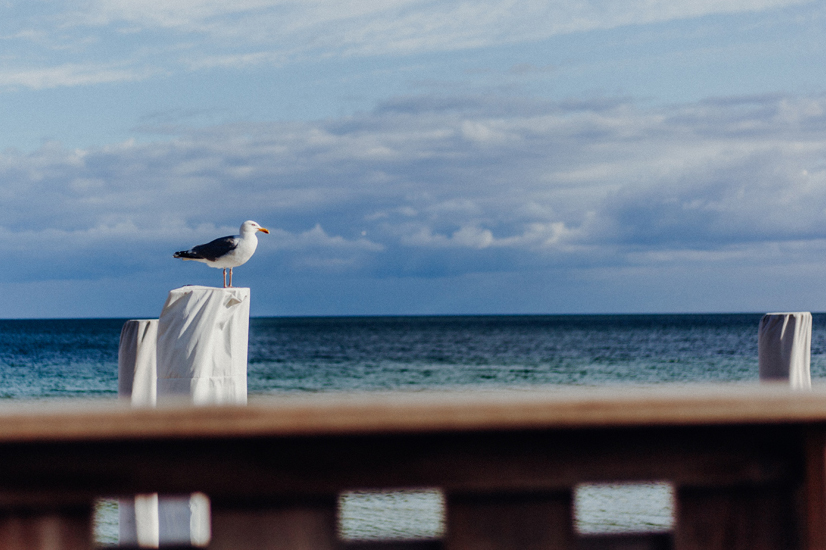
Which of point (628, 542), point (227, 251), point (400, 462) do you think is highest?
point (227, 251)

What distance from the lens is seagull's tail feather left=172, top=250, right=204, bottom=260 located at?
21.7 feet

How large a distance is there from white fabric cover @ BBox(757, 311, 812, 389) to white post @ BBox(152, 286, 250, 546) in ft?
15.5

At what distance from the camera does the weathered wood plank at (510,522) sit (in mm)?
1149

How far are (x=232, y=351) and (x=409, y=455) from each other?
7.74 ft

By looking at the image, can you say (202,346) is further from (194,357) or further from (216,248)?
(216,248)

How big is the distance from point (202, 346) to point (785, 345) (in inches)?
201

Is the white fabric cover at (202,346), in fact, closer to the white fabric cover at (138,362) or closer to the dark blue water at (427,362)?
the white fabric cover at (138,362)

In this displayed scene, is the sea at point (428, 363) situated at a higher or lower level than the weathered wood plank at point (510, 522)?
lower

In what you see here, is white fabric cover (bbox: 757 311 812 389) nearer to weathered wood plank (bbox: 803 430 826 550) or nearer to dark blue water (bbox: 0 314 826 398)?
weathered wood plank (bbox: 803 430 826 550)

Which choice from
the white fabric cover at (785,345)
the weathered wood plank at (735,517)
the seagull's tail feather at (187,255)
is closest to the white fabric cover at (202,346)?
the weathered wood plank at (735,517)

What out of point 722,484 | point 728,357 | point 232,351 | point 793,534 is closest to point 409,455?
point 722,484

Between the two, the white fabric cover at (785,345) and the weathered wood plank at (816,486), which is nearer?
the weathered wood plank at (816,486)

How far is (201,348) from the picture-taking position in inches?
129

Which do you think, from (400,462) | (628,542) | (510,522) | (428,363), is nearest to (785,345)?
(628,542)
